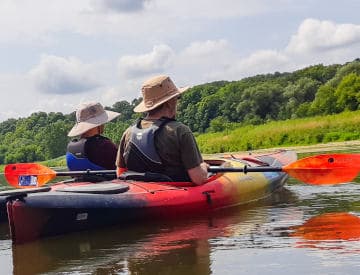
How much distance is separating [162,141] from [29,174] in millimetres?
2897

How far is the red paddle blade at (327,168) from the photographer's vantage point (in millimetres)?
6117

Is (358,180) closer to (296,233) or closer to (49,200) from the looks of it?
(296,233)

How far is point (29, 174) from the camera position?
758 centimetres

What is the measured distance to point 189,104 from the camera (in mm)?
74938

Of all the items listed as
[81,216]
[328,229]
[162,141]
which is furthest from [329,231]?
[81,216]

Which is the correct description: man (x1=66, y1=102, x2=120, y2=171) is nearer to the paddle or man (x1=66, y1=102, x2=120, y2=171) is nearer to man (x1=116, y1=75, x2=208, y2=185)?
the paddle

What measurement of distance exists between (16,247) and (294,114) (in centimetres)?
4834

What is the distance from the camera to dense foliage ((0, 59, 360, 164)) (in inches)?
1791

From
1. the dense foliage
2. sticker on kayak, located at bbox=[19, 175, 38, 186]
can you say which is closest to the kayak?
sticker on kayak, located at bbox=[19, 175, 38, 186]

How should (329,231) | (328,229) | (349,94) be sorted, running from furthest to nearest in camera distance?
(349,94)
(328,229)
(329,231)

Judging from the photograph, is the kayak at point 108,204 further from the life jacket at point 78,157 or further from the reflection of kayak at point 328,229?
the reflection of kayak at point 328,229

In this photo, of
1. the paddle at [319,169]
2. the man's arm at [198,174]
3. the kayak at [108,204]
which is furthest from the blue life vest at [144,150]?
the paddle at [319,169]

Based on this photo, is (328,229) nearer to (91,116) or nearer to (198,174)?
(198,174)

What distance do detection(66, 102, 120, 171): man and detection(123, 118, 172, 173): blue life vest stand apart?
0.72 meters
